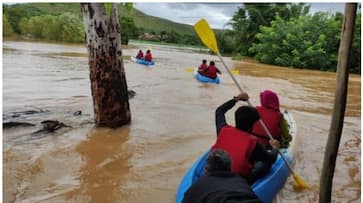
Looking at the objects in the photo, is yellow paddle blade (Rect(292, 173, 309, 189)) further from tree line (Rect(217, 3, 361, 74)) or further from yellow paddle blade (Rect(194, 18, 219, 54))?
tree line (Rect(217, 3, 361, 74))

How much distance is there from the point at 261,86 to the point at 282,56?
12.0 meters

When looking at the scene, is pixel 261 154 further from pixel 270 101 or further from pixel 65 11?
pixel 65 11

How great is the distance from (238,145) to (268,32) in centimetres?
→ 2434

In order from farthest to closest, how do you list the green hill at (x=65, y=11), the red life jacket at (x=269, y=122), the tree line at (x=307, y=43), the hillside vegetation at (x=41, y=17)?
1. the hillside vegetation at (x=41, y=17)
2. the tree line at (x=307, y=43)
3. the green hill at (x=65, y=11)
4. the red life jacket at (x=269, y=122)

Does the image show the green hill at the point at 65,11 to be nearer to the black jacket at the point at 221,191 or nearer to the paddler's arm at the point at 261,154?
the paddler's arm at the point at 261,154

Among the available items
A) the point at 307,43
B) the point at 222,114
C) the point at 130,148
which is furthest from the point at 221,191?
the point at 307,43

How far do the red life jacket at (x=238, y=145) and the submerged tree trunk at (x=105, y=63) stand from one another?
110 inches

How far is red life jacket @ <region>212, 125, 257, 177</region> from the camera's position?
128 inches

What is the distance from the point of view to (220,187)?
229cm

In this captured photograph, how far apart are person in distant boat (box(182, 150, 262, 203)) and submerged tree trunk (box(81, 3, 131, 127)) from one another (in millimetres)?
3534

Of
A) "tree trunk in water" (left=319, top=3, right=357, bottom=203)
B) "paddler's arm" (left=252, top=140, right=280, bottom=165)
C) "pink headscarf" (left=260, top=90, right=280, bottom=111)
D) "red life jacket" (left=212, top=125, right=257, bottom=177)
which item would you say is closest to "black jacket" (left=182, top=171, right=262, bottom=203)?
"tree trunk in water" (left=319, top=3, right=357, bottom=203)

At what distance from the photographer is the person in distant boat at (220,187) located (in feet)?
7.13

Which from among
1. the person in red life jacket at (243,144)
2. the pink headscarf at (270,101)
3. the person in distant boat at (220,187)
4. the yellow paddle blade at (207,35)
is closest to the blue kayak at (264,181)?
the person in red life jacket at (243,144)

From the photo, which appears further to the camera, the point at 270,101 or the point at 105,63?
the point at 105,63
